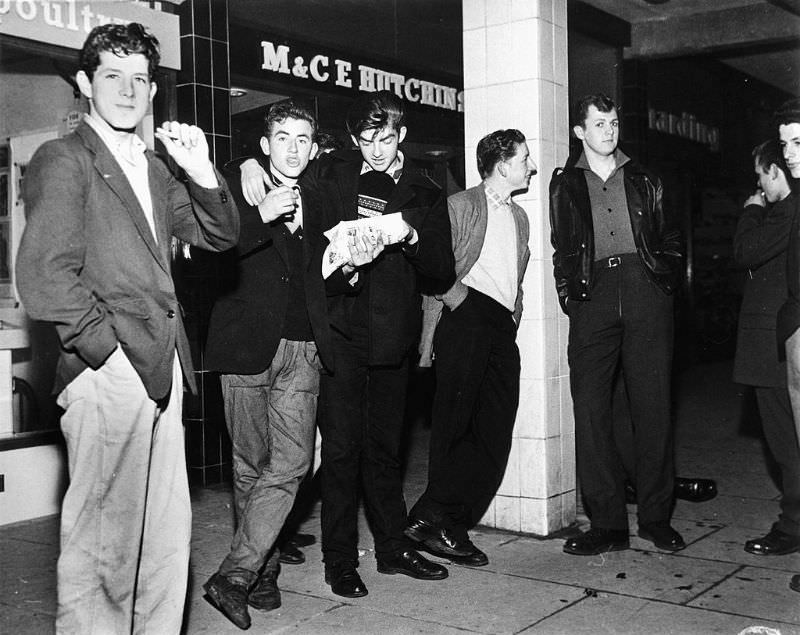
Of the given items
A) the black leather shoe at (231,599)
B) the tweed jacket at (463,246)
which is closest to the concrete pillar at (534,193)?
the tweed jacket at (463,246)

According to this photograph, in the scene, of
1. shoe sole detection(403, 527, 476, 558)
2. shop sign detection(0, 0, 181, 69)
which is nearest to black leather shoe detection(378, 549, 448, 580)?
shoe sole detection(403, 527, 476, 558)

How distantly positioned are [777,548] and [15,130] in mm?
5672

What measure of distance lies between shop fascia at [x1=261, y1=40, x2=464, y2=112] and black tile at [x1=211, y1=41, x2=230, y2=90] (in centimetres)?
109

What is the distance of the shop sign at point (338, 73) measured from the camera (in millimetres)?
8133

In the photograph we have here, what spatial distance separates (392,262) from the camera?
4.64 meters

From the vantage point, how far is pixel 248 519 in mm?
4203

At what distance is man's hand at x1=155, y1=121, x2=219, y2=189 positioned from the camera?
10.3ft

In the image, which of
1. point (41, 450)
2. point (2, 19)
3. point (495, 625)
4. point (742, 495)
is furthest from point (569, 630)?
point (2, 19)

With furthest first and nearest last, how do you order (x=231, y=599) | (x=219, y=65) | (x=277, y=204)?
(x=219, y=65), (x=231, y=599), (x=277, y=204)

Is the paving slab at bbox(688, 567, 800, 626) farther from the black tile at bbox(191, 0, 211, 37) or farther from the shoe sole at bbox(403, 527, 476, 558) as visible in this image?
the black tile at bbox(191, 0, 211, 37)

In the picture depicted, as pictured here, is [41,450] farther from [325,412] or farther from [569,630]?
[569,630]

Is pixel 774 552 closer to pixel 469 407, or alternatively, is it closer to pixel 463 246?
pixel 469 407

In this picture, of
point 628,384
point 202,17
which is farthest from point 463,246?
point 202,17

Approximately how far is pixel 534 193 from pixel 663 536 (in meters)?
2.10
